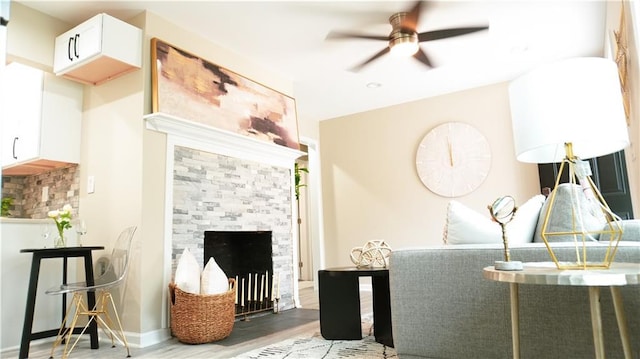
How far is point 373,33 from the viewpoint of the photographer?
3703 mm

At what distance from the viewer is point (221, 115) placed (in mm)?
3572

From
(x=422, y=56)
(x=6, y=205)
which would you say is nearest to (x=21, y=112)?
(x=6, y=205)

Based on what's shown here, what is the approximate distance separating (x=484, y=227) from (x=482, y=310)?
0.38 metres

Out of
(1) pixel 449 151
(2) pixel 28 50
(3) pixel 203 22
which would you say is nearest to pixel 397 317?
(3) pixel 203 22

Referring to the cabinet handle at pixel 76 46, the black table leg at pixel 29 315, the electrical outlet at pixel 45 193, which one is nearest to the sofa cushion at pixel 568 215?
the black table leg at pixel 29 315

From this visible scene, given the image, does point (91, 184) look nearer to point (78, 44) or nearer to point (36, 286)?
point (36, 286)

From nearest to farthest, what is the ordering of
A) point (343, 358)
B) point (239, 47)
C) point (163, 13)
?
point (343, 358) < point (163, 13) < point (239, 47)

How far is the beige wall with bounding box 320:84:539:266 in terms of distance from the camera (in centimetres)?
497

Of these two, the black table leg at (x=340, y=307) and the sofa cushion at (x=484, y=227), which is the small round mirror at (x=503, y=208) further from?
the black table leg at (x=340, y=307)

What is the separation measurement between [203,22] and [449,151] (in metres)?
3.25

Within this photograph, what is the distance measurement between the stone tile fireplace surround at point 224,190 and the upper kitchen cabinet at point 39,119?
84 centimetres

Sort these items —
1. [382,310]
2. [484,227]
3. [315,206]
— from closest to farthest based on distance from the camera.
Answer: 1. [484,227]
2. [382,310]
3. [315,206]

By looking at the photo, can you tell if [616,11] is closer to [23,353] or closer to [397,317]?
[397,317]

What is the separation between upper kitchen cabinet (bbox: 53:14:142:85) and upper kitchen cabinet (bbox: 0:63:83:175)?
212 mm
